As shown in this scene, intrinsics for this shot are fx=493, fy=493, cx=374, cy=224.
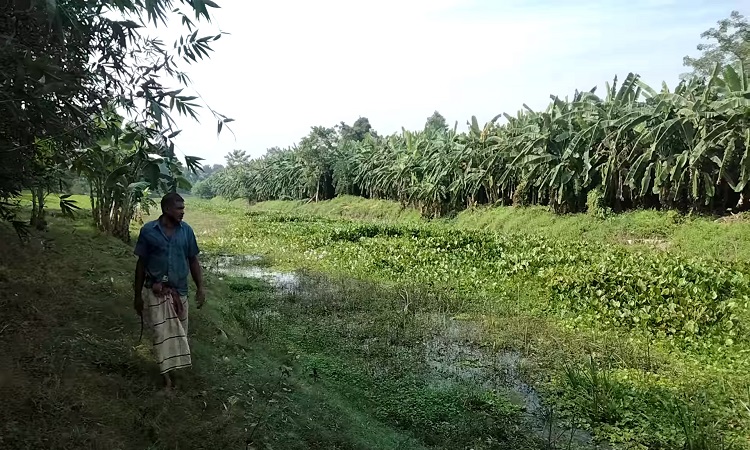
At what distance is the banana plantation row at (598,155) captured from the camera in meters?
11.9

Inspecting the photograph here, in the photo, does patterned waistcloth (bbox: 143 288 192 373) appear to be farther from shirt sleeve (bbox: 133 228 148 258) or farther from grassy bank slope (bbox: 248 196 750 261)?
grassy bank slope (bbox: 248 196 750 261)

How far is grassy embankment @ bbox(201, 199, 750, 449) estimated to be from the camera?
4367 millimetres

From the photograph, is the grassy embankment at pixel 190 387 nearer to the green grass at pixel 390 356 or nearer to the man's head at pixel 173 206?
the green grass at pixel 390 356

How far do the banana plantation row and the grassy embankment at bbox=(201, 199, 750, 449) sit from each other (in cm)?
105

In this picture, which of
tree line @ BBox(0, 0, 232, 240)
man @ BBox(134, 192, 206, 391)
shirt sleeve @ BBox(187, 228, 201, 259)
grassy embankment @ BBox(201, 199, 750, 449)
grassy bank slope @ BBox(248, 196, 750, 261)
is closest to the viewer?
tree line @ BBox(0, 0, 232, 240)

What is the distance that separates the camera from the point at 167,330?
3893 mm

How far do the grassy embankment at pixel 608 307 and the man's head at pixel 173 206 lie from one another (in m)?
3.49

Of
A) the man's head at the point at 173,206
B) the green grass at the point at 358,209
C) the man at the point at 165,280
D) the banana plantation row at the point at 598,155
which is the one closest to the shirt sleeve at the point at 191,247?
the man at the point at 165,280

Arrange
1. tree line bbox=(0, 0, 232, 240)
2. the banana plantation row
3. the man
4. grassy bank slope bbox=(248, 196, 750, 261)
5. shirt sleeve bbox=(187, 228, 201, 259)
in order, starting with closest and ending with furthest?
tree line bbox=(0, 0, 232, 240)
the man
shirt sleeve bbox=(187, 228, 201, 259)
grassy bank slope bbox=(248, 196, 750, 261)
the banana plantation row

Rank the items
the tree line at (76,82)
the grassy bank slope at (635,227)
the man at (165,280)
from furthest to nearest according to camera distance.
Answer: the grassy bank slope at (635,227) → the man at (165,280) → the tree line at (76,82)

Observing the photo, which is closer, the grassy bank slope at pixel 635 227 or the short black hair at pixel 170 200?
the short black hair at pixel 170 200

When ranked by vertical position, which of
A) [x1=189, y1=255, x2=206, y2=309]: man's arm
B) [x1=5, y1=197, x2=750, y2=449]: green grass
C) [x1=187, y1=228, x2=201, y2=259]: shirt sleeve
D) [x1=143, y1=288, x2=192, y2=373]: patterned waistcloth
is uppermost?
[x1=187, y1=228, x2=201, y2=259]: shirt sleeve

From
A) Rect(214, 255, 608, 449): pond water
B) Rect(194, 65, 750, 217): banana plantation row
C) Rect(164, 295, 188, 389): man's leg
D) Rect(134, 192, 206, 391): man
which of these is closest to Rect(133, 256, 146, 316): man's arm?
Rect(134, 192, 206, 391): man

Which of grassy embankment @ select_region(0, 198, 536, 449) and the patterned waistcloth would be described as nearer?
grassy embankment @ select_region(0, 198, 536, 449)
